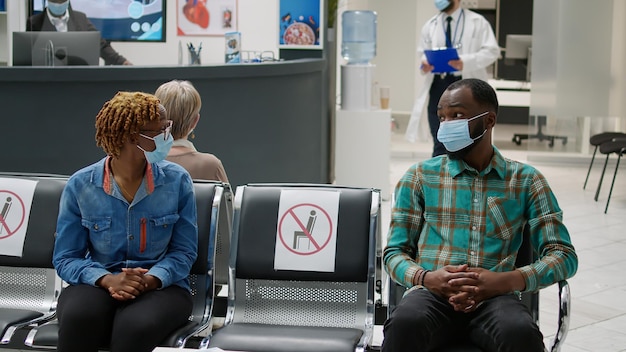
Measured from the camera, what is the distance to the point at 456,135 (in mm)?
3123

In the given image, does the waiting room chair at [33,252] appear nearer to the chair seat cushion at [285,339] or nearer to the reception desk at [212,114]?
the chair seat cushion at [285,339]

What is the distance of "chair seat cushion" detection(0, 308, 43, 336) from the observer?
126 inches

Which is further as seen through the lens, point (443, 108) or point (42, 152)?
point (42, 152)

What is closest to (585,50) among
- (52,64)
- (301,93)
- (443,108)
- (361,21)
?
(361,21)

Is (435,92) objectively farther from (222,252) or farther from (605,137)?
(222,252)

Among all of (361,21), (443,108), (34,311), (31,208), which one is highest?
(361,21)

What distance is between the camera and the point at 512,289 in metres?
2.98

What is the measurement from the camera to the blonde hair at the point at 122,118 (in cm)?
320

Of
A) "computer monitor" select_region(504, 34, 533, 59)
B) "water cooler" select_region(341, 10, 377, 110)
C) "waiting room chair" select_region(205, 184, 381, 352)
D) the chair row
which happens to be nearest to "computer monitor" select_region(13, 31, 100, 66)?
"water cooler" select_region(341, 10, 377, 110)

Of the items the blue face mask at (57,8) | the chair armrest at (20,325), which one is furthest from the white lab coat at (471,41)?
the chair armrest at (20,325)

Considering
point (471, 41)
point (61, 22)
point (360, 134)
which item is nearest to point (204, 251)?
point (360, 134)

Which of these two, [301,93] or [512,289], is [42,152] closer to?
[301,93]

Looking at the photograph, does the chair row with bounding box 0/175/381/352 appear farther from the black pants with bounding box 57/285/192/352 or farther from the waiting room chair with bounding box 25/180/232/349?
the black pants with bounding box 57/285/192/352

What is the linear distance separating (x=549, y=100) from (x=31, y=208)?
7.00m
